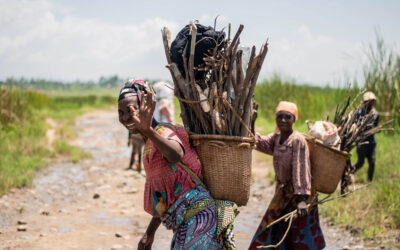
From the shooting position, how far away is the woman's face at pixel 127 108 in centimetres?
242

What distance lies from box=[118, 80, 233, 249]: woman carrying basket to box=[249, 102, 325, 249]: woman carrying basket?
130cm

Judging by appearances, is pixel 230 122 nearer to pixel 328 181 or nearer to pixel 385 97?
pixel 328 181

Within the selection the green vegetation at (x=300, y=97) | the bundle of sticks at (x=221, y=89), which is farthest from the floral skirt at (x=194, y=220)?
the green vegetation at (x=300, y=97)

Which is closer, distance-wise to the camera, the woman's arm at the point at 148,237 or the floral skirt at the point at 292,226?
the woman's arm at the point at 148,237

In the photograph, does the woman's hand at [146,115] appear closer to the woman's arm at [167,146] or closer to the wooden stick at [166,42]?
the woman's arm at [167,146]

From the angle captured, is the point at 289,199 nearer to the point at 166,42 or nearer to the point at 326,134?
the point at 326,134

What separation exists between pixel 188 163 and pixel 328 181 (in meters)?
1.70

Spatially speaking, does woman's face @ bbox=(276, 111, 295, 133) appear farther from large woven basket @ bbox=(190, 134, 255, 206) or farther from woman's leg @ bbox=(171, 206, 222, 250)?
woman's leg @ bbox=(171, 206, 222, 250)

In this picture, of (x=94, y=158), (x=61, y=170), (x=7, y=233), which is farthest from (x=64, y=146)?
(x=7, y=233)

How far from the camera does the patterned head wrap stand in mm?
2487

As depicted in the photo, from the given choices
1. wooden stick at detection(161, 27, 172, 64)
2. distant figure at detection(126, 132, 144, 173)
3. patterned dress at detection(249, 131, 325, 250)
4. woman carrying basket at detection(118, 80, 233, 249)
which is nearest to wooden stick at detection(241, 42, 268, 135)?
woman carrying basket at detection(118, 80, 233, 249)

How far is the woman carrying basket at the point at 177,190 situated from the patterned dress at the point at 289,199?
1295mm

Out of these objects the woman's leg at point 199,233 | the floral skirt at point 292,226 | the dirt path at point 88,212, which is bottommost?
the dirt path at point 88,212

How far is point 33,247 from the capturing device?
4.68 m
